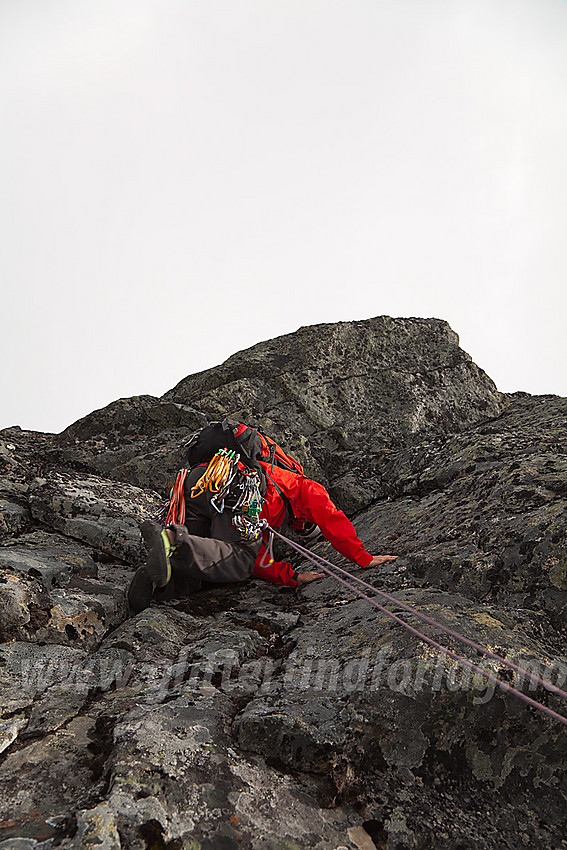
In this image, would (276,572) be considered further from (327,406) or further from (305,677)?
(327,406)

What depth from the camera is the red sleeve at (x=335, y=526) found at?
5.69 metres

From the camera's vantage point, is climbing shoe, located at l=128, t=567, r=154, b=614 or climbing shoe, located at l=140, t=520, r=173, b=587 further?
climbing shoe, located at l=128, t=567, r=154, b=614

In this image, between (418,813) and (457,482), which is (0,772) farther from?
(457,482)

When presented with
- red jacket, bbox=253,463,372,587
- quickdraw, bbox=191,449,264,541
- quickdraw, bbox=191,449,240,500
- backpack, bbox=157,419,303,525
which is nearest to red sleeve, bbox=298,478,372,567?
red jacket, bbox=253,463,372,587

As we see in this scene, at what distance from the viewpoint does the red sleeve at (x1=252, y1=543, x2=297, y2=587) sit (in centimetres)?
612

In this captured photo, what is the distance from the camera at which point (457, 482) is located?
6.56 meters

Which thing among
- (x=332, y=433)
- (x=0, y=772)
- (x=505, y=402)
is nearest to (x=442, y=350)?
(x=505, y=402)

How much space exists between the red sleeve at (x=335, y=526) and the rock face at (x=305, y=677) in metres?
0.23

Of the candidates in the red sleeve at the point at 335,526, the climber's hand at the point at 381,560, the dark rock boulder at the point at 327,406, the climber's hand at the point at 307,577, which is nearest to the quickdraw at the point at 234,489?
the red sleeve at the point at 335,526

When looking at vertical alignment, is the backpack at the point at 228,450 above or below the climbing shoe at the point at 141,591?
above

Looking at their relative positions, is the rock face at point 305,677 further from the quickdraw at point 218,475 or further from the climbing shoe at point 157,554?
the quickdraw at point 218,475

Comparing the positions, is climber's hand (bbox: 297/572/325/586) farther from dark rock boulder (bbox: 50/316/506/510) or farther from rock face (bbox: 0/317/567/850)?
dark rock boulder (bbox: 50/316/506/510)

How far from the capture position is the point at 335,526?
5.81m

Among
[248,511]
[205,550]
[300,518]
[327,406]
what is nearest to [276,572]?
[300,518]
